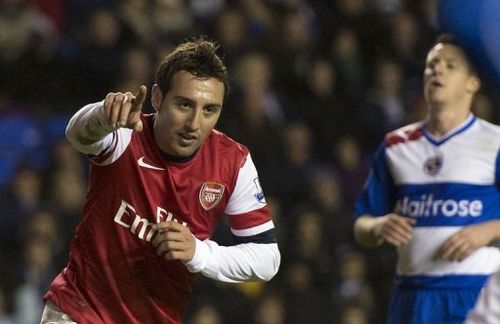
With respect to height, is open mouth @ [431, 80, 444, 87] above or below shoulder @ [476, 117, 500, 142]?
above

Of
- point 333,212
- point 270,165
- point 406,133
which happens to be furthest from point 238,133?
point 406,133

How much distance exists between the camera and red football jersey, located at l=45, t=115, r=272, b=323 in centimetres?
499

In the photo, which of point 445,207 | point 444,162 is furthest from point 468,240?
point 444,162

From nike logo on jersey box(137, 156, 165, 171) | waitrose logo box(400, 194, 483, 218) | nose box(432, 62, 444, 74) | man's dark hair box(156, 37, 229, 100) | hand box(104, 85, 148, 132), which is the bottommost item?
nike logo on jersey box(137, 156, 165, 171)

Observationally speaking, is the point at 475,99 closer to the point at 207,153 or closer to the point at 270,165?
the point at 270,165

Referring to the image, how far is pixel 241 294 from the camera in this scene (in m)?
8.98

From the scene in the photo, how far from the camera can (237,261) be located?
503 centimetres

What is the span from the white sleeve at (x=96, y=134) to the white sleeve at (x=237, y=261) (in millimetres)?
532

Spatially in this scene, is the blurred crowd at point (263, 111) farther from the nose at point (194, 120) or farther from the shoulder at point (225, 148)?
the nose at point (194, 120)

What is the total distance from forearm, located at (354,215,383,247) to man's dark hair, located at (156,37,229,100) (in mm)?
1230

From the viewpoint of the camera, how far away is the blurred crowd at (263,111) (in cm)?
900

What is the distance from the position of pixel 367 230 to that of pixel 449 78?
869 mm

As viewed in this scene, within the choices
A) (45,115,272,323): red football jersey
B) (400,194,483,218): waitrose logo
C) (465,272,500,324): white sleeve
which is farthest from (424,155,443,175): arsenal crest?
(465,272,500,324): white sleeve

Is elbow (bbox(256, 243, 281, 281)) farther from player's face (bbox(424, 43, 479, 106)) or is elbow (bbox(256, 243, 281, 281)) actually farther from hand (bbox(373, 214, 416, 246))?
player's face (bbox(424, 43, 479, 106))
